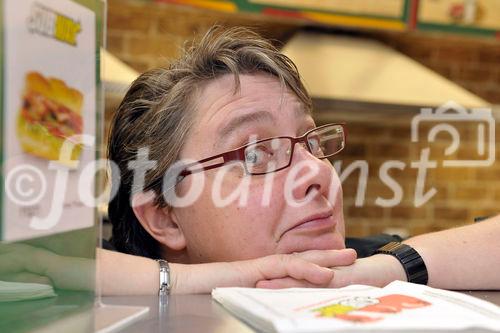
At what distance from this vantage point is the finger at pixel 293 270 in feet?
2.90

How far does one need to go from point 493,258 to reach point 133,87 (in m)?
0.75

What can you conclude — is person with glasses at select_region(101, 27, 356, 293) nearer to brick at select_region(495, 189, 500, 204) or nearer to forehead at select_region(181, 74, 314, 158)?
forehead at select_region(181, 74, 314, 158)

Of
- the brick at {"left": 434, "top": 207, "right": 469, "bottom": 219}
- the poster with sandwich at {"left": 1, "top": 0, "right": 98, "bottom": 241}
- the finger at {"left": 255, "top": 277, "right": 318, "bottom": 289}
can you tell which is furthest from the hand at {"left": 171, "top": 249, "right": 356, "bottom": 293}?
the brick at {"left": 434, "top": 207, "right": 469, "bottom": 219}

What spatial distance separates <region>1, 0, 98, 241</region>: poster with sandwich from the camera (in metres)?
0.55

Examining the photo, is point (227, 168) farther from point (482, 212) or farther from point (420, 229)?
point (482, 212)

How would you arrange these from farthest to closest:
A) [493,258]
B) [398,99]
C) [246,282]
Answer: [398,99] < [493,258] < [246,282]

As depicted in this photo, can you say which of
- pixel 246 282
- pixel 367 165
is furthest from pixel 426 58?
pixel 246 282

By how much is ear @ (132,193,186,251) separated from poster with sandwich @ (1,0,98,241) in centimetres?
59

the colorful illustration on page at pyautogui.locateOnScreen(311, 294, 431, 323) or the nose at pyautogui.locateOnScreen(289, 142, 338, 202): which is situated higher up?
the nose at pyautogui.locateOnScreen(289, 142, 338, 202)

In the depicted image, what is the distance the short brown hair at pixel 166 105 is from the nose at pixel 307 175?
16 cm

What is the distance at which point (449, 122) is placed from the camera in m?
3.43

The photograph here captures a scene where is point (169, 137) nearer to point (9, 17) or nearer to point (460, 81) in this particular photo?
point (9, 17)

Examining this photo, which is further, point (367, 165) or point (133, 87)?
point (367, 165)

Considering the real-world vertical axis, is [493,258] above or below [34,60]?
below
